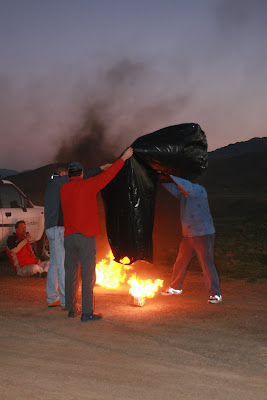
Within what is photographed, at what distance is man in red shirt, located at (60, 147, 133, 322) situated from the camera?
7.05 meters

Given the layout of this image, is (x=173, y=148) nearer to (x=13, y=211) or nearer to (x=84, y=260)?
(x=84, y=260)

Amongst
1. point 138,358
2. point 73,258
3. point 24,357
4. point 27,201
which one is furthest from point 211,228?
point 27,201

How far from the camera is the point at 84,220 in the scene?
707 cm

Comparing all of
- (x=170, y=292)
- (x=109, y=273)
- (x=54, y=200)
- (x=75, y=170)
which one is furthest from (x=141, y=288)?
(x=75, y=170)

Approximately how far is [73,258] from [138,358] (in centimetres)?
217

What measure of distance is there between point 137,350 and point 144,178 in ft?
9.03

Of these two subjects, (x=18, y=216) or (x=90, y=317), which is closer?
(x=90, y=317)

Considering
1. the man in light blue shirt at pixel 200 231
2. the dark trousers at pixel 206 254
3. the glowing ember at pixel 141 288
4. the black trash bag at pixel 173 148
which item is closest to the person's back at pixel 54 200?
the black trash bag at pixel 173 148

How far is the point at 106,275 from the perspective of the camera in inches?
374

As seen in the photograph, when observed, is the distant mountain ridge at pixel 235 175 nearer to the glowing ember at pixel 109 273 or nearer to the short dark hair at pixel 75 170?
the glowing ember at pixel 109 273

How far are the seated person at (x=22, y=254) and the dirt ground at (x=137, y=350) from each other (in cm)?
217

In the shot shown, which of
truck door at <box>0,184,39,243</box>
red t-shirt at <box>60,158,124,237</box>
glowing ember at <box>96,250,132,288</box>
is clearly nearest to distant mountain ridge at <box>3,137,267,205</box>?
truck door at <box>0,184,39,243</box>

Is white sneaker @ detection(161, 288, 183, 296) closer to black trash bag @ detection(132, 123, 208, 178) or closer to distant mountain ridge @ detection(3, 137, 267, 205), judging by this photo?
black trash bag @ detection(132, 123, 208, 178)

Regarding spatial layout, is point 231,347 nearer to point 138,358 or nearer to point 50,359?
point 138,358
